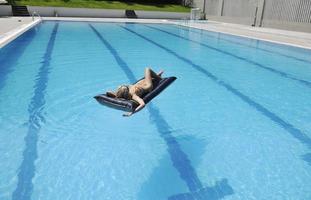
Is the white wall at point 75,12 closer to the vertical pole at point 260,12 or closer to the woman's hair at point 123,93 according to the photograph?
the vertical pole at point 260,12

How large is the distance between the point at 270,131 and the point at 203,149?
3.81 feet

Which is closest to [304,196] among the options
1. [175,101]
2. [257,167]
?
[257,167]

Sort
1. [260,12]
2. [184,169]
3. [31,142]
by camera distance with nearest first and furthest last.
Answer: [184,169] < [31,142] < [260,12]

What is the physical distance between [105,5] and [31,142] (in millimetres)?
21600

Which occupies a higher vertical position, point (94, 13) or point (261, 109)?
point (94, 13)

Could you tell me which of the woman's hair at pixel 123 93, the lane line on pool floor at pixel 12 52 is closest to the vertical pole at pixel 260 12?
the lane line on pool floor at pixel 12 52

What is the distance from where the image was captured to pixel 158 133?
14.7 ft

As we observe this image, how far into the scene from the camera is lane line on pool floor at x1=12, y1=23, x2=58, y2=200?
123 inches

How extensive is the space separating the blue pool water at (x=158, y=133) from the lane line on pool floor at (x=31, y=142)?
0.04 ft

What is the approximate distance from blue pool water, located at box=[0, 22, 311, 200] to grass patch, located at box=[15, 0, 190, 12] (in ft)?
46.8

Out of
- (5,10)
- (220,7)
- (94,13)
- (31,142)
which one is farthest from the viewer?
(220,7)

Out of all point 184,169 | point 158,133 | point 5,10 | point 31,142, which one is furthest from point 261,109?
point 5,10

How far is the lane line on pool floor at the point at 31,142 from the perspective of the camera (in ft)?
10.2

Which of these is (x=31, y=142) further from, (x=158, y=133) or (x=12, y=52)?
(x=12, y=52)
